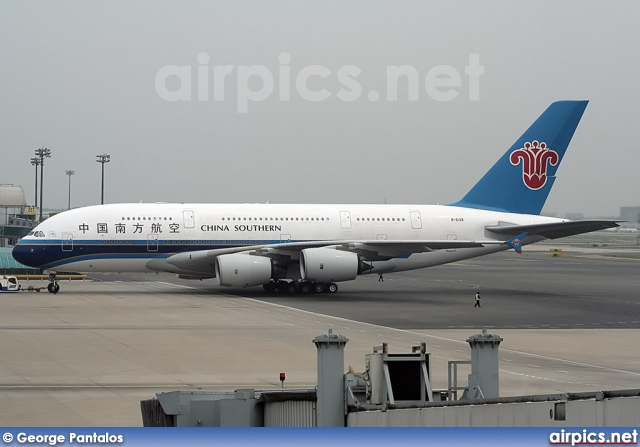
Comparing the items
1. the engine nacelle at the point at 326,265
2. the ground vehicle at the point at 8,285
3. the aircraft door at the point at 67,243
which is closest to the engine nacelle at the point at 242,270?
the engine nacelle at the point at 326,265

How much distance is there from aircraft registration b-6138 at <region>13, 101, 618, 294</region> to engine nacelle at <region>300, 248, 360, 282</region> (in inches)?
2.1

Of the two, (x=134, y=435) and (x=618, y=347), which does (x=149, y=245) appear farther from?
(x=134, y=435)

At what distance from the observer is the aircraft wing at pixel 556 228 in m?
53.9

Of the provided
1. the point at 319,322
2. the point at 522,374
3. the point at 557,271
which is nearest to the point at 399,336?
the point at 319,322

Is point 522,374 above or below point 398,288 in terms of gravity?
below

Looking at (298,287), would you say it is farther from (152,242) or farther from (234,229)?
(152,242)

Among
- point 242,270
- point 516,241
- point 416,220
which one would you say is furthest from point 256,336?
point 516,241

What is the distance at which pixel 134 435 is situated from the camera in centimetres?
1093

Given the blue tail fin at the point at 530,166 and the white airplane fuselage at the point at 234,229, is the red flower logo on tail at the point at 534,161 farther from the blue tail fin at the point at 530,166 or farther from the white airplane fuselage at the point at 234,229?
the white airplane fuselage at the point at 234,229

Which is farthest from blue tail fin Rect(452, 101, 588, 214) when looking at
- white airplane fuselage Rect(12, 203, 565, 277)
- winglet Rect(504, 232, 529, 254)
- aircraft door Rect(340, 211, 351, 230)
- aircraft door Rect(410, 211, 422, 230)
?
→ aircraft door Rect(340, 211, 351, 230)

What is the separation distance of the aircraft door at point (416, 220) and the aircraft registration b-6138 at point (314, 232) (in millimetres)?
58

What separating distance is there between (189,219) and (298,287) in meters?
7.28

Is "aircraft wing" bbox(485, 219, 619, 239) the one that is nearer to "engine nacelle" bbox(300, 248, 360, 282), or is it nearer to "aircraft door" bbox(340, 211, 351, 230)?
"aircraft door" bbox(340, 211, 351, 230)

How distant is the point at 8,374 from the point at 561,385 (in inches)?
582
